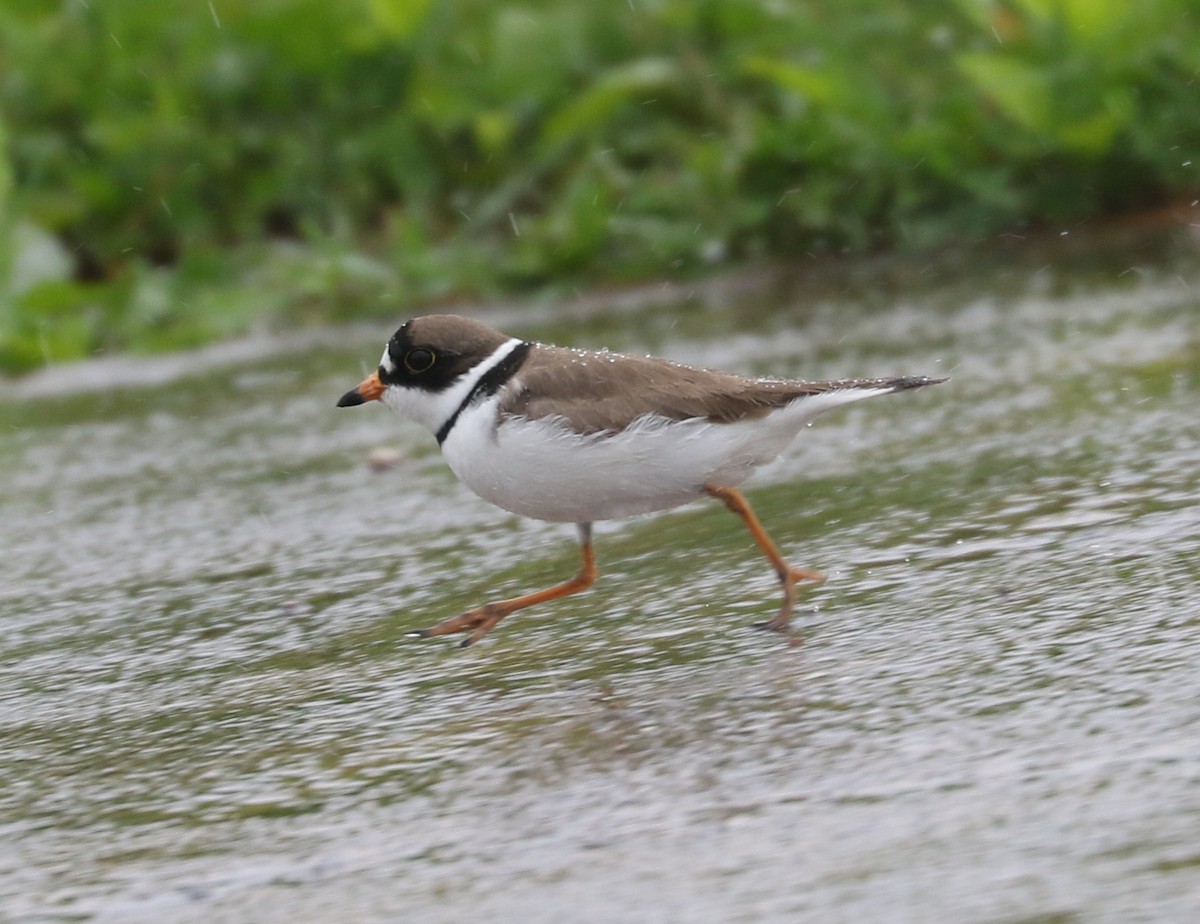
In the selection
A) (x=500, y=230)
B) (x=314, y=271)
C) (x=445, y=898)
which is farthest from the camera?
(x=500, y=230)

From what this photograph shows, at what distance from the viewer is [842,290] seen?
798 cm

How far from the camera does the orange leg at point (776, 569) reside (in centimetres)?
387

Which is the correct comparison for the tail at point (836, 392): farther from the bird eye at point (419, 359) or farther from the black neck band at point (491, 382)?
the bird eye at point (419, 359)

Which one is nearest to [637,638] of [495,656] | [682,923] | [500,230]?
[495,656]

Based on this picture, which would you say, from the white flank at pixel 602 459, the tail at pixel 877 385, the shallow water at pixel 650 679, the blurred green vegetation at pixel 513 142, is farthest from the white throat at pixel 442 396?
the blurred green vegetation at pixel 513 142

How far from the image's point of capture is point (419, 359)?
4613 mm

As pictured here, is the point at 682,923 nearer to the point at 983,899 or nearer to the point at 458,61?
the point at 983,899

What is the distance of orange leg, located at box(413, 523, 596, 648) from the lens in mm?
4039

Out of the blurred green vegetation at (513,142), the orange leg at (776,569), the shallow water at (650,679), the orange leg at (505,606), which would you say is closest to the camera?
the shallow water at (650,679)

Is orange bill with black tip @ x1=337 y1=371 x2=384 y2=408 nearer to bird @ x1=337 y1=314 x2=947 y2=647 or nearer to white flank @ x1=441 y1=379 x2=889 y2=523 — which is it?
bird @ x1=337 y1=314 x2=947 y2=647

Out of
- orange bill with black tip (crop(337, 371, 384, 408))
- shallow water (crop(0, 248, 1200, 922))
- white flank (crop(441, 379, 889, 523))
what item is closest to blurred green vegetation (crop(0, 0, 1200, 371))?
shallow water (crop(0, 248, 1200, 922))

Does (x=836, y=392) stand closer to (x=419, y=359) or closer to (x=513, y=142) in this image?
(x=419, y=359)

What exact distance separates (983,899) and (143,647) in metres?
2.39

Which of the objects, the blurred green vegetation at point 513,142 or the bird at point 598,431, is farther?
the blurred green vegetation at point 513,142
